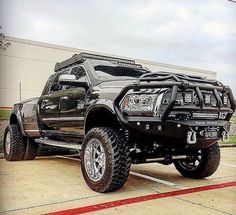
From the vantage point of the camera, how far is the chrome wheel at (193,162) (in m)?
5.16

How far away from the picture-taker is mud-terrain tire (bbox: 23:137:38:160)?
23.1 ft

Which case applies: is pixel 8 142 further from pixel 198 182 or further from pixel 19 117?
pixel 198 182

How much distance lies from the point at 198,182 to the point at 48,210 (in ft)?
8.31

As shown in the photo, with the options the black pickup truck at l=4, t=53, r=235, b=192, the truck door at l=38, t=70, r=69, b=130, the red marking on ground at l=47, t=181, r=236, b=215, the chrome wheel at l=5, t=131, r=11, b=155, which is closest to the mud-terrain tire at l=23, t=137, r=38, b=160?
the chrome wheel at l=5, t=131, r=11, b=155

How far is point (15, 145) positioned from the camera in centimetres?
689

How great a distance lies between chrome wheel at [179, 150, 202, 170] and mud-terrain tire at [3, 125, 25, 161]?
328 cm

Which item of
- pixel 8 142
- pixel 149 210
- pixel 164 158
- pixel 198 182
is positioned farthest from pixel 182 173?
pixel 8 142

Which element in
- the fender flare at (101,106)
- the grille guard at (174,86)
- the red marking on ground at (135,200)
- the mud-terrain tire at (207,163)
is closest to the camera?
the red marking on ground at (135,200)

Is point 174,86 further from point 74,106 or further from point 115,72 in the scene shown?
point 74,106

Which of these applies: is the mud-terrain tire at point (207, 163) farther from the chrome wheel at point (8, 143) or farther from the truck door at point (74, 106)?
the chrome wheel at point (8, 143)

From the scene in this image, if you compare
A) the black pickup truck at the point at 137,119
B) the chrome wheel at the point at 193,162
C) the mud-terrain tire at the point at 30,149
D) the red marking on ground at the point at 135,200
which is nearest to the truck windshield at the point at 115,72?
the black pickup truck at the point at 137,119

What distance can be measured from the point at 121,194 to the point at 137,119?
94 centimetres

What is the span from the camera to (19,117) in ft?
23.0

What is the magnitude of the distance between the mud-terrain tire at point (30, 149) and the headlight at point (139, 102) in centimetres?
361
